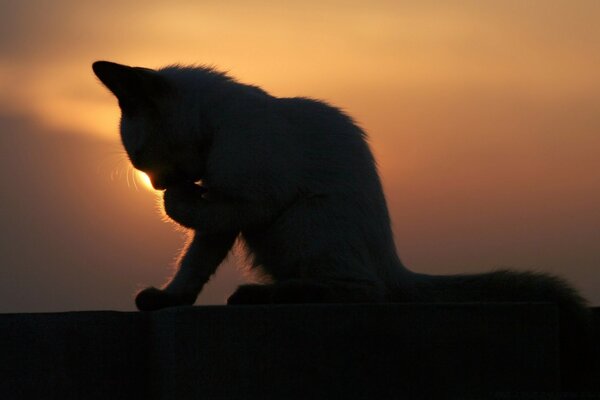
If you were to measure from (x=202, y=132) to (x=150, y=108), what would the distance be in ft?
1.06

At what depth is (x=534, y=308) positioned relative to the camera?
4.05m

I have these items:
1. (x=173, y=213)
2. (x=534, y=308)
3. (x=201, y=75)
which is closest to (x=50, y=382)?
(x=173, y=213)

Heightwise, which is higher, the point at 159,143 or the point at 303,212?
A: the point at 159,143

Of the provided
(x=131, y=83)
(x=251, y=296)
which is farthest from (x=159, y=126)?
(x=251, y=296)

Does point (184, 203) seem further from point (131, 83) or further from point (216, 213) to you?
point (131, 83)

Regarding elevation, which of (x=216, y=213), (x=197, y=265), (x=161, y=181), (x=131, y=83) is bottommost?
(x=197, y=265)

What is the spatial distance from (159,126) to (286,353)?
1549 mm

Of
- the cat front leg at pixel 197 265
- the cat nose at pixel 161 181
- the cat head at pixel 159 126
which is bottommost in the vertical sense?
the cat front leg at pixel 197 265

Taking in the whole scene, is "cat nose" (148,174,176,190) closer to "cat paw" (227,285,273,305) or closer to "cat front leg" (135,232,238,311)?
"cat front leg" (135,232,238,311)

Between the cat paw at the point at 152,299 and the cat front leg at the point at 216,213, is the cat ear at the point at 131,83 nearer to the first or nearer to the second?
the cat front leg at the point at 216,213

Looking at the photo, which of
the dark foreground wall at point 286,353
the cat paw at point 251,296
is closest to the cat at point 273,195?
the cat paw at point 251,296

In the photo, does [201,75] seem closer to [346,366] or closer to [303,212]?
[303,212]

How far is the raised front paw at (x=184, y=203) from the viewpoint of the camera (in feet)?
14.6

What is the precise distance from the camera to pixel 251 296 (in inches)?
169
